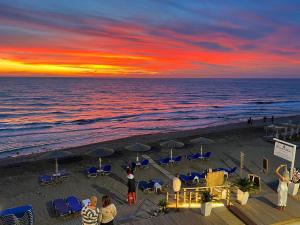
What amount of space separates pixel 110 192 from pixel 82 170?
4.25 metres

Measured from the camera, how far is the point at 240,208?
10.2m

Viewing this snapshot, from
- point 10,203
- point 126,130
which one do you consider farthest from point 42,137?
point 10,203

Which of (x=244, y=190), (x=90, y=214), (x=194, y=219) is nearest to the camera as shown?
(x=90, y=214)

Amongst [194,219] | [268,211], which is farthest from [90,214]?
[268,211]

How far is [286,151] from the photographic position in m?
12.2

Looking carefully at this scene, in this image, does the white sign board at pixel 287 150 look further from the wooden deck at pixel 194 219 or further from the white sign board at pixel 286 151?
the wooden deck at pixel 194 219

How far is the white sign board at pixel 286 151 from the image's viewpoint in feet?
39.2

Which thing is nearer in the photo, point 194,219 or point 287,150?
point 194,219

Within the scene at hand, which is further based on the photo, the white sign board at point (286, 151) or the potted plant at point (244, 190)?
the white sign board at point (286, 151)

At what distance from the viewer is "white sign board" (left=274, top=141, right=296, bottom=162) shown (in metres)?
11.9

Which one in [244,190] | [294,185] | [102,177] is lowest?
[102,177]

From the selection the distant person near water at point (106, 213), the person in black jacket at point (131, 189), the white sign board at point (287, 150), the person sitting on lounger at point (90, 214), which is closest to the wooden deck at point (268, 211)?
the white sign board at point (287, 150)

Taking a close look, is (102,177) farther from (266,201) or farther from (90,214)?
(90,214)

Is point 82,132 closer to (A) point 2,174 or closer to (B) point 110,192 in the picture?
(A) point 2,174
